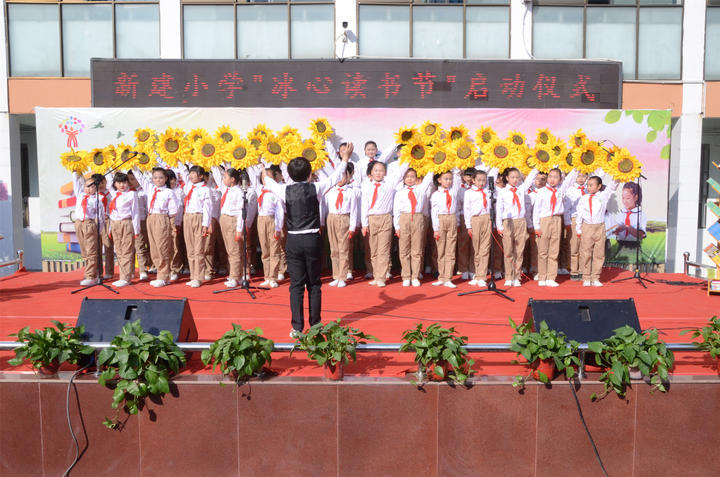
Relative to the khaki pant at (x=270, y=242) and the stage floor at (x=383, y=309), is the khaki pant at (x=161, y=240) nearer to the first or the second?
the stage floor at (x=383, y=309)

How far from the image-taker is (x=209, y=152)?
8.34 m

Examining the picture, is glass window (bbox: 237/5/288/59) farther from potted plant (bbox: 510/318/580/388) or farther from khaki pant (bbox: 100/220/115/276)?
potted plant (bbox: 510/318/580/388)

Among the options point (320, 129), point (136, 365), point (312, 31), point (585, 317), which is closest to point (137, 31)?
point (312, 31)

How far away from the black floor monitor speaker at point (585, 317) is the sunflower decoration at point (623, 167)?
4877 mm

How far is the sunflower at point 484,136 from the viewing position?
8.77 m

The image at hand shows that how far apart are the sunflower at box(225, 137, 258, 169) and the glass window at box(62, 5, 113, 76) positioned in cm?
519

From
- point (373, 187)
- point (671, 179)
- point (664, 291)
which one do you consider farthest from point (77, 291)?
point (671, 179)

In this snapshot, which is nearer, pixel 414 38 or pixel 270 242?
pixel 270 242

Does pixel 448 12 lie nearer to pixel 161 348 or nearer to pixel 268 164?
pixel 268 164

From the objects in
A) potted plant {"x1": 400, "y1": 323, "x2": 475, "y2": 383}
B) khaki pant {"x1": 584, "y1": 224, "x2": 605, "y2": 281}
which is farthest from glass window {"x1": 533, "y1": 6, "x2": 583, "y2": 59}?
potted plant {"x1": 400, "y1": 323, "x2": 475, "y2": 383}

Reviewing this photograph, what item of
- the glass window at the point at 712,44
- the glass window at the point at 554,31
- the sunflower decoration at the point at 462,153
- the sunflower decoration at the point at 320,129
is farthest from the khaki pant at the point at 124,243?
the glass window at the point at 712,44

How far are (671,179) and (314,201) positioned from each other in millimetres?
9646

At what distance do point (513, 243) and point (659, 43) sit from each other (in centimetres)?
615

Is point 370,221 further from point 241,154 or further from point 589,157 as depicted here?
point 589,157
